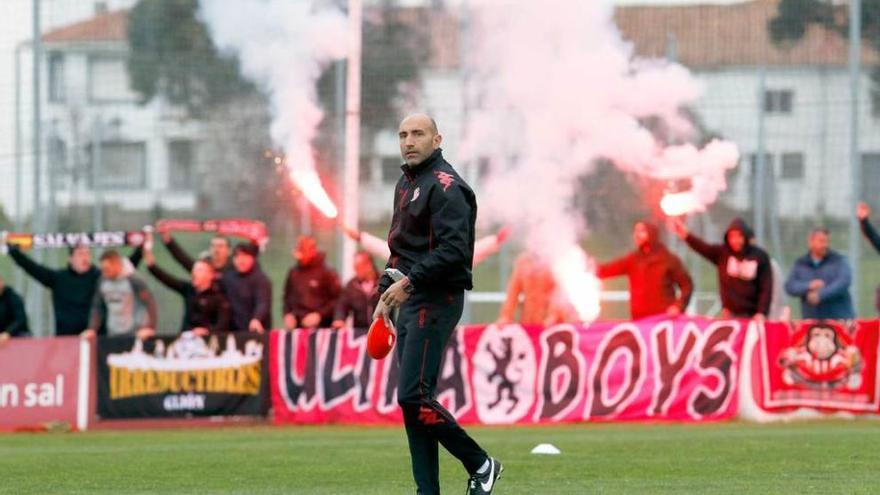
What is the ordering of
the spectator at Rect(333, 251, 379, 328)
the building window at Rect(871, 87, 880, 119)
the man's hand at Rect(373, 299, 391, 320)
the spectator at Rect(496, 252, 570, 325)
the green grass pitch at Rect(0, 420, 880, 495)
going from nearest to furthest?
the man's hand at Rect(373, 299, 391, 320) < the green grass pitch at Rect(0, 420, 880, 495) < the spectator at Rect(333, 251, 379, 328) < the spectator at Rect(496, 252, 570, 325) < the building window at Rect(871, 87, 880, 119)

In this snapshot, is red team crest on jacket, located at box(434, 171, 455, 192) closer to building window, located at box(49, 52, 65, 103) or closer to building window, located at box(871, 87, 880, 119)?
building window, located at box(871, 87, 880, 119)

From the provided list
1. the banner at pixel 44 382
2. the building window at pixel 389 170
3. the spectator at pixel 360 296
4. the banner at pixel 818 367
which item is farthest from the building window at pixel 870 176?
the banner at pixel 44 382

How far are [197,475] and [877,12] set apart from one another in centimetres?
1421

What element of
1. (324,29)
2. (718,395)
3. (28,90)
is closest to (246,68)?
(324,29)

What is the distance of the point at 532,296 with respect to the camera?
21.6 m

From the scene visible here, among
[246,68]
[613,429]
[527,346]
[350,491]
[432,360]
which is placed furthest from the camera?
[246,68]

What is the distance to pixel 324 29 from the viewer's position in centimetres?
2555

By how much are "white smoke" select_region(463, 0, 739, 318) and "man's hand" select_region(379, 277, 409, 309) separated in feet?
44.5

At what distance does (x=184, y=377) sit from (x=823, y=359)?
6.88m

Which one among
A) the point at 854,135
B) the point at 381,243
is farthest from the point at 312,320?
the point at 854,135

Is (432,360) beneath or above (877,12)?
beneath

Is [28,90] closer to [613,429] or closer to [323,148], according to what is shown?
[323,148]

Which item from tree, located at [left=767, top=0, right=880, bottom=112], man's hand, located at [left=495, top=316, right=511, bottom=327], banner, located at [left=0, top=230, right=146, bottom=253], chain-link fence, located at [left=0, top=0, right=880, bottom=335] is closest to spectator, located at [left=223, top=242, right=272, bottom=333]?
banner, located at [left=0, top=230, right=146, bottom=253]

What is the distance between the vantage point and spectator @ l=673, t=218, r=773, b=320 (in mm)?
20266
